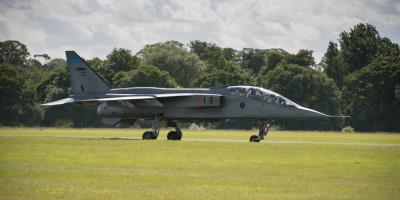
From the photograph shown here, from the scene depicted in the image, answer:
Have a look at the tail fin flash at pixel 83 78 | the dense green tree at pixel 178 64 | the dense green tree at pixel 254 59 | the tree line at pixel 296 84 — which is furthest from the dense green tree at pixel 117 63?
the tail fin flash at pixel 83 78

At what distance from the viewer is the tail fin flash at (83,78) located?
44.3 metres

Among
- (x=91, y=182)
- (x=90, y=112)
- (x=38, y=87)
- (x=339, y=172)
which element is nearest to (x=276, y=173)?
(x=339, y=172)

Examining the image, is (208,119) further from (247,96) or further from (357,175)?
(357,175)

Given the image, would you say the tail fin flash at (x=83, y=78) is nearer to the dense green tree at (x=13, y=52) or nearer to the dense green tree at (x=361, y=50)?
the dense green tree at (x=361, y=50)

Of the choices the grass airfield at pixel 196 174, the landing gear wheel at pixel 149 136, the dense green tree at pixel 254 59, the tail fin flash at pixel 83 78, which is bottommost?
the grass airfield at pixel 196 174

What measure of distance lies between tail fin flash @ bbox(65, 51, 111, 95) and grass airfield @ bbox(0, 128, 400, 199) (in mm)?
15019

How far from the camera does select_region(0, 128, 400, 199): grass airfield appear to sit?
16562 millimetres

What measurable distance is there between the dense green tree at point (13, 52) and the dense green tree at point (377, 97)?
88877 millimetres

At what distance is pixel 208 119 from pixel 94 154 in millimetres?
14526

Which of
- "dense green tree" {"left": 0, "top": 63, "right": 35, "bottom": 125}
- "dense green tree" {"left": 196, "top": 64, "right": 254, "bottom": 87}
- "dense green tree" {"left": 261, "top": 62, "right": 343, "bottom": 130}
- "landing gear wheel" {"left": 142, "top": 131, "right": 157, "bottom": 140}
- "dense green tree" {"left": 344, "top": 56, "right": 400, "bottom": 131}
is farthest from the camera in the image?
"dense green tree" {"left": 196, "top": 64, "right": 254, "bottom": 87}

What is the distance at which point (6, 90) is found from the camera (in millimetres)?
85750

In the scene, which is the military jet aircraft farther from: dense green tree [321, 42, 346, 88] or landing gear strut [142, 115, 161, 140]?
dense green tree [321, 42, 346, 88]

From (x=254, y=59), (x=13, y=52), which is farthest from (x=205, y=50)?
(x=13, y=52)

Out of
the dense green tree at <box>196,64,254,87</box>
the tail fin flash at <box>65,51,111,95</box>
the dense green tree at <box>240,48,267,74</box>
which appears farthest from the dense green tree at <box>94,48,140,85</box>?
the tail fin flash at <box>65,51,111,95</box>
